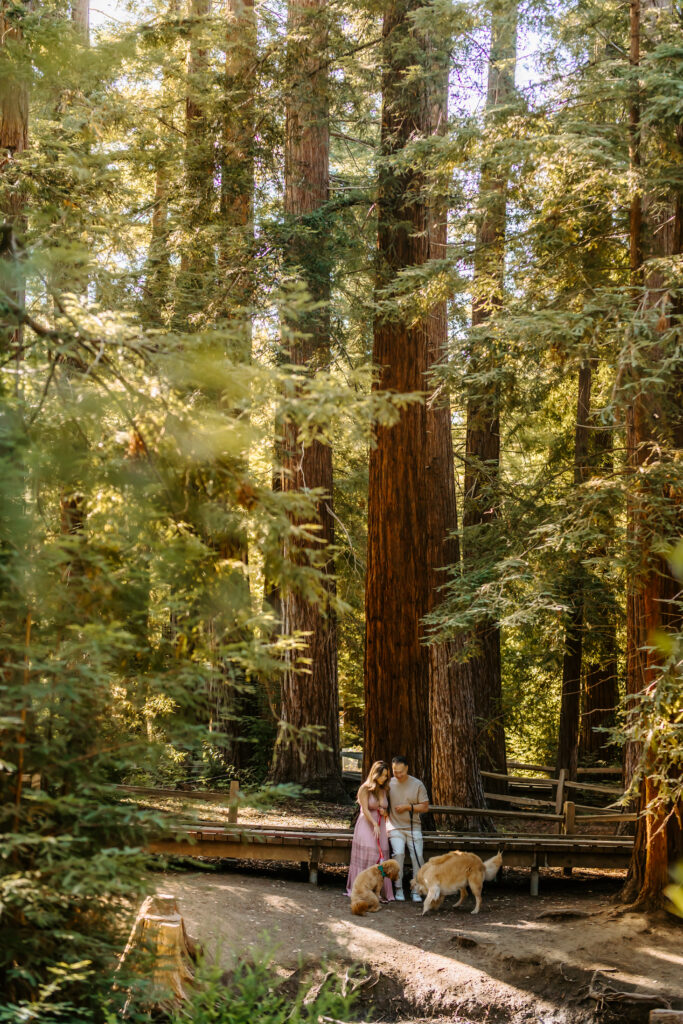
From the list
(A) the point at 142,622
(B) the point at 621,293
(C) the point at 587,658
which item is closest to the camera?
(A) the point at 142,622

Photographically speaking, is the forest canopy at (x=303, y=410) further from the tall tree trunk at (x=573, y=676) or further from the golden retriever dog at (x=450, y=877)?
the golden retriever dog at (x=450, y=877)

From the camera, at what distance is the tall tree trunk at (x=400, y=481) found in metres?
12.1

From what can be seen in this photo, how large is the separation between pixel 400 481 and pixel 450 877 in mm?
4588

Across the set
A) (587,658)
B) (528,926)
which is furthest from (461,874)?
(587,658)

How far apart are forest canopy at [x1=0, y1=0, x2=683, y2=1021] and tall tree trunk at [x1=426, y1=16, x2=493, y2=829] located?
5cm

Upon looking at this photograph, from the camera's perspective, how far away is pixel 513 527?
11.5 meters

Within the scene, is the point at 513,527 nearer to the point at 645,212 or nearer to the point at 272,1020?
the point at 645,212

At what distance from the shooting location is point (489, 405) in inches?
468

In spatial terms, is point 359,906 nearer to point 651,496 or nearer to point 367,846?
point 367,846

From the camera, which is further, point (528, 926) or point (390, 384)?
point (390, 384)

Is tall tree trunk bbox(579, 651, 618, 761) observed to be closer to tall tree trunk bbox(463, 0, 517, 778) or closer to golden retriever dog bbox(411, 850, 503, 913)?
tall tree trunk bbox(463, 0, 517, 778)

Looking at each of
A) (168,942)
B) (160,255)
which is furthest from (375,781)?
(160,255)

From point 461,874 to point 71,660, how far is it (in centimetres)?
709

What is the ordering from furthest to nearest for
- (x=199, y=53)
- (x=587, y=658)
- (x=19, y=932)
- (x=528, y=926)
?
(x=587, y=658) → (x=199, y=53) → (x=528, y=926) → (x=19, y=932)
